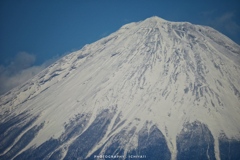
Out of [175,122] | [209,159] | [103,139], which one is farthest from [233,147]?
[103,139]

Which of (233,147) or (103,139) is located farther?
(103,139)

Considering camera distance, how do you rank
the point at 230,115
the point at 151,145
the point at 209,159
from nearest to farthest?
the point at 209,159 < the point at 151,145 < the point at 230,115

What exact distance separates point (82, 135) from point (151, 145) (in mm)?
39093

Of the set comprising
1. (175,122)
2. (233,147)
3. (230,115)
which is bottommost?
(233,147)

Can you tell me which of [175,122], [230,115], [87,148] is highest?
[230,115]

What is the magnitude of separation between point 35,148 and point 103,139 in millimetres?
37734

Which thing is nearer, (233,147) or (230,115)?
(233,147)

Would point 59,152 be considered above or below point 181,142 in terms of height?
below

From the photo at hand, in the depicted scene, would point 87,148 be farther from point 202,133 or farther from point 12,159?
point 202,133

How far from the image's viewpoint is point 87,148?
18912 centimetres

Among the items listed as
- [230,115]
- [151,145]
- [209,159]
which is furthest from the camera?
[230,115]

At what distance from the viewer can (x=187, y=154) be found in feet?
574

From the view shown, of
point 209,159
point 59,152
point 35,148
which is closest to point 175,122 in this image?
point 209,159

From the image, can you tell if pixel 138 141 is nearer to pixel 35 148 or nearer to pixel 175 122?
pixel 175 122
